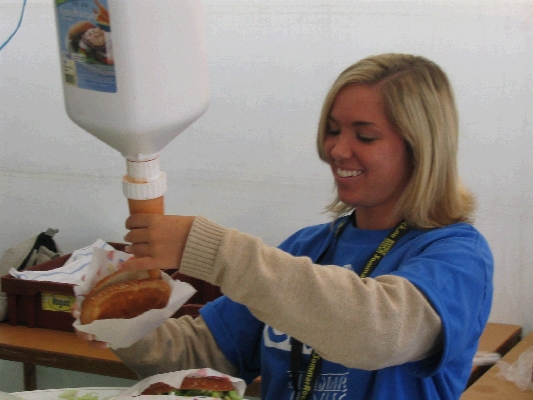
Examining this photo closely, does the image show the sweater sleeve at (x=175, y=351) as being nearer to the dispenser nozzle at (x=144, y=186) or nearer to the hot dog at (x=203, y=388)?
the hot dog at (x=203, y=388)

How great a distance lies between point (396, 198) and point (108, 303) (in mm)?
561

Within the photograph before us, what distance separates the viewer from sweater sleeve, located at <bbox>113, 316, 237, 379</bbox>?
1341mm

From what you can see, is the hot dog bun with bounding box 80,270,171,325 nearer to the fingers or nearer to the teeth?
the fingers

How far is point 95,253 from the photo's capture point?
1.20m

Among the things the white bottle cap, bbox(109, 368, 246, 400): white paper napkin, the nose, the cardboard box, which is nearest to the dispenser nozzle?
the white bottle cap

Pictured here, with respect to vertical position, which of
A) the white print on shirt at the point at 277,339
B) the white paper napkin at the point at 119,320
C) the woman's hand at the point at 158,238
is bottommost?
the white print on shirt at the point at 277,339

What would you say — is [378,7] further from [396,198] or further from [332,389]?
[332,389]

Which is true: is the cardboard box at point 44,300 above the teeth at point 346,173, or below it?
below

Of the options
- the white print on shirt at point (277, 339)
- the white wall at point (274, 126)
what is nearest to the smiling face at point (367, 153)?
the white print on shirt at point (277, 339)

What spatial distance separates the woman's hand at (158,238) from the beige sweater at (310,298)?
2cm

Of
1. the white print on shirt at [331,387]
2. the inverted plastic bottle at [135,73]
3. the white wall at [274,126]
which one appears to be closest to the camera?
the inverted plastic bottle at [135,73]

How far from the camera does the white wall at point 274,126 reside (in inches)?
85.7

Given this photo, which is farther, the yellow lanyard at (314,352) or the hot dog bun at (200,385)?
the yellow lanyard at (314,352)

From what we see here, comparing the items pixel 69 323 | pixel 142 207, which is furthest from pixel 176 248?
pixel 69 323
